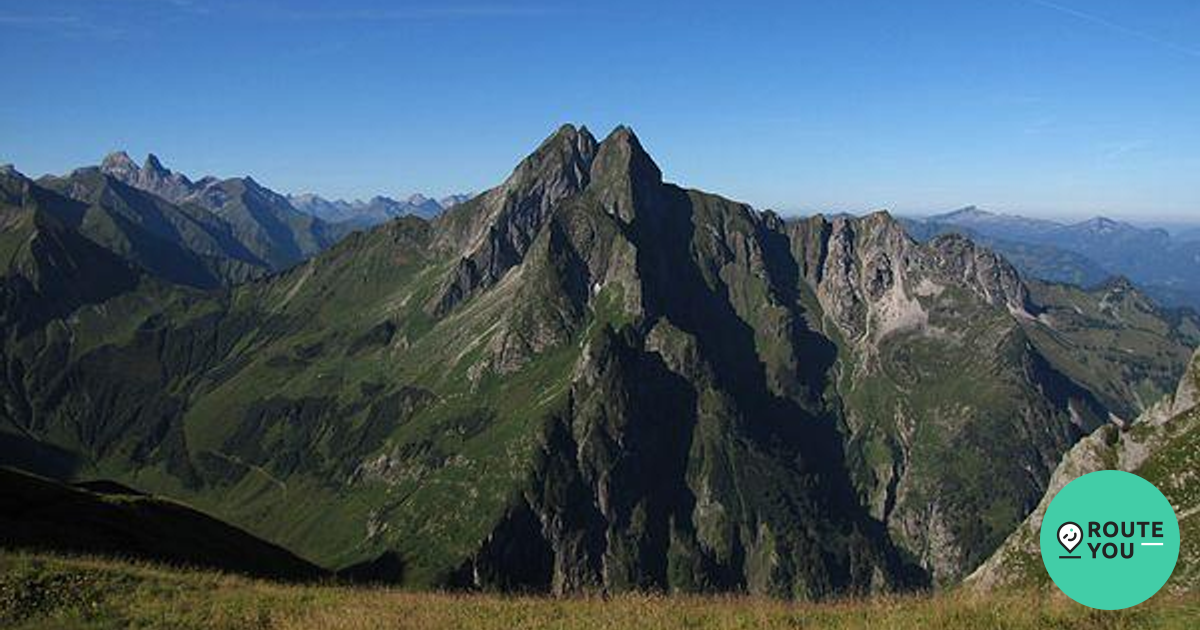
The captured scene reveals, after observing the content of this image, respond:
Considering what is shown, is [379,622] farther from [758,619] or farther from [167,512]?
[167,512]

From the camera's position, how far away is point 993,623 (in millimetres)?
20312

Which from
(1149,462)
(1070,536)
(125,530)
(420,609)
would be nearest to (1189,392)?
(1149,462)

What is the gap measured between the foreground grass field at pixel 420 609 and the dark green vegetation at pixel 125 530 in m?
11.3

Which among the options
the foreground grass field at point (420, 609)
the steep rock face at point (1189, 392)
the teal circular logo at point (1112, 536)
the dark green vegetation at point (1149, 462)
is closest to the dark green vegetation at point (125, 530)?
the foreground grass field at point (420, 609)

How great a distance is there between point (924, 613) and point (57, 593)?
26412 mm

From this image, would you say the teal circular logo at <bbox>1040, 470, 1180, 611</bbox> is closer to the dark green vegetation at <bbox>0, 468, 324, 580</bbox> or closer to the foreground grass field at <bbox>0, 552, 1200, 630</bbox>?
the foreground grass field at <bbox>0, 552, 1200, 630</bbox>

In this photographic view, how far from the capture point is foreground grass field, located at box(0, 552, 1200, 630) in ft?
67.9

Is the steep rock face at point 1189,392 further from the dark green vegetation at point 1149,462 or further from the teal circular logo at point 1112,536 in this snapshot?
the teal circular logo at point 1112,536

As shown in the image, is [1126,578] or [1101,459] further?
[1101,459]

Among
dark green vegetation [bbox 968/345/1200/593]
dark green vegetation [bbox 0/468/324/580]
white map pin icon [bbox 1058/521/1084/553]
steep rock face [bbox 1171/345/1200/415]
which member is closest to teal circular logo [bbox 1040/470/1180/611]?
white map pin icon [bbox 1058/521/1084/553]

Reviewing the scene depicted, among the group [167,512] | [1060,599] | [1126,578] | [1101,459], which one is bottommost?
[1101,459]

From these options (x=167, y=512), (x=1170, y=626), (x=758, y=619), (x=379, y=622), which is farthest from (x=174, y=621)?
(x=167, y=512)

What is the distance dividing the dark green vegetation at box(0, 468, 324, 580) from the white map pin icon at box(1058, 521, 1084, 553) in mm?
38416

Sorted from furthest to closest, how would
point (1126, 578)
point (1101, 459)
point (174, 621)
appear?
point (1101, 459), point (174, 621), point (1126, 578)
